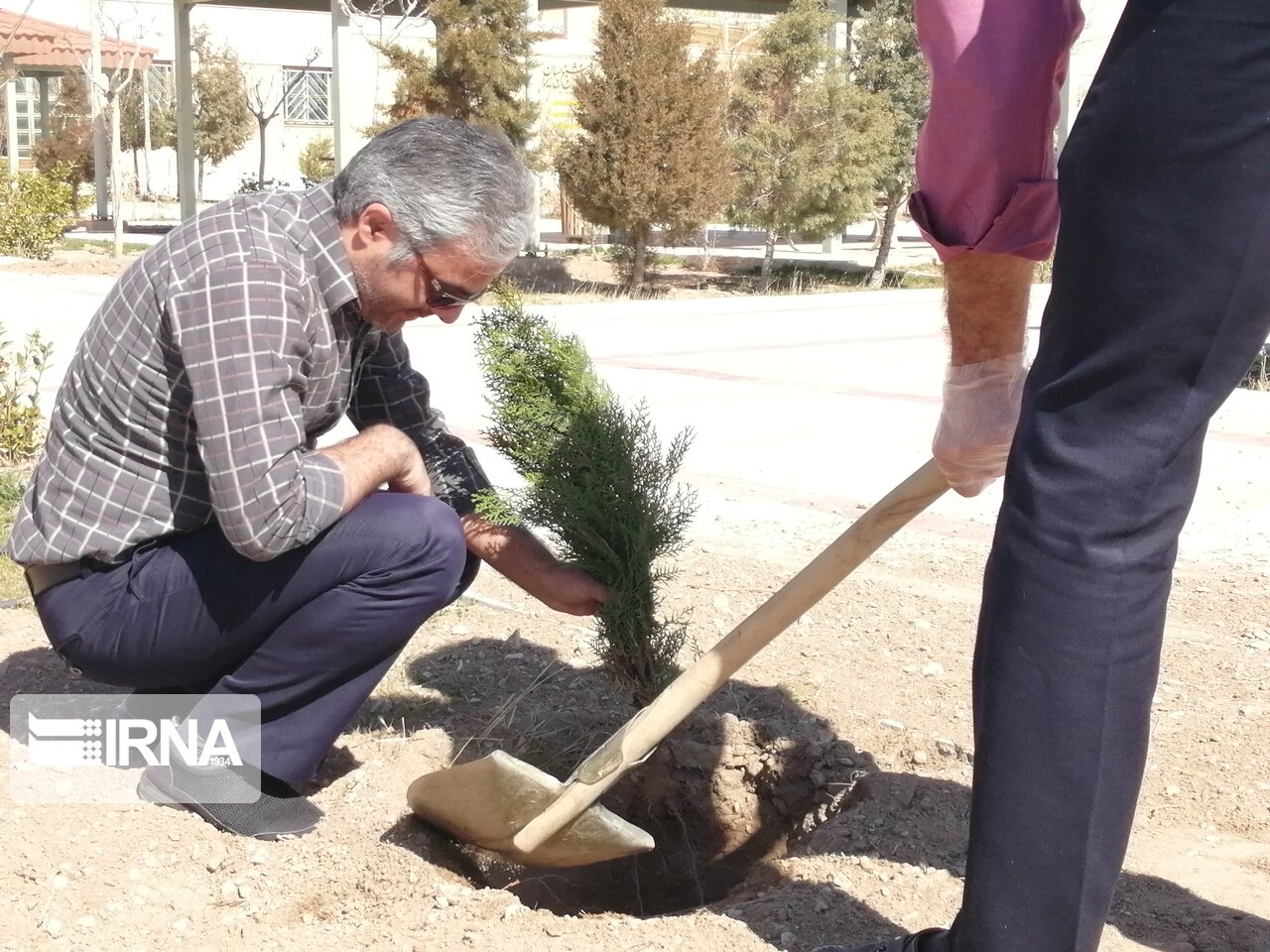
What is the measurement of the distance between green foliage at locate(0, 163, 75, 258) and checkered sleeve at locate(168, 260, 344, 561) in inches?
610

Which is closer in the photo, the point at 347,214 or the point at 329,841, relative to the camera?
the point at 347,214

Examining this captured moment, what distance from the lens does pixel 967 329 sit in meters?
2.10

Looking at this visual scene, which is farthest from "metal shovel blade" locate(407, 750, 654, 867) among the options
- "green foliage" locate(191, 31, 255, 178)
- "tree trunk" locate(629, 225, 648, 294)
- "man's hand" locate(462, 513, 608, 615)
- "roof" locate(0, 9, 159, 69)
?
"green foliage" locate(191, 31, 255, 178)

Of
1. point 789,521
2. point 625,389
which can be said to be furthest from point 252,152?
point 789,521

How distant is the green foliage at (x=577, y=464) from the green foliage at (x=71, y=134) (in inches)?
1137

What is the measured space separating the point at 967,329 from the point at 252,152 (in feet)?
122

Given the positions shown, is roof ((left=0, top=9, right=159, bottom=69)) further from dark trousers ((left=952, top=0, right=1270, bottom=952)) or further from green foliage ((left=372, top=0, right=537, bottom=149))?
dark trousers ((left=952, top=0, right=1270, bottom=952))

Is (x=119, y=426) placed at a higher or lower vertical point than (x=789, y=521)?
higher

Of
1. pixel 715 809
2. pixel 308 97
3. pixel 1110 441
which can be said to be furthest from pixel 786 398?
pixel 308 97

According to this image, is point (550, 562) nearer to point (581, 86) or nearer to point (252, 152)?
point (581, 86)

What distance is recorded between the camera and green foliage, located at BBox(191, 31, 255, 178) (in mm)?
30594

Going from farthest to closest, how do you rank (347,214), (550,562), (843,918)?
(550,562) < (347,214) < (843,918)

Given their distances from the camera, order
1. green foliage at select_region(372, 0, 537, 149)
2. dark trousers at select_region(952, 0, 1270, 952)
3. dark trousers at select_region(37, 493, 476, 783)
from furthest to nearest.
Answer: green foliage at select_region(372, 0, 537, 149) < dark trousers at select_region(37, 493, 476, 783) < dark trousers at select_region(952, 0, 1270, 952)

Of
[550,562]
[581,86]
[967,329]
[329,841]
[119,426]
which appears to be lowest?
[329,841]
